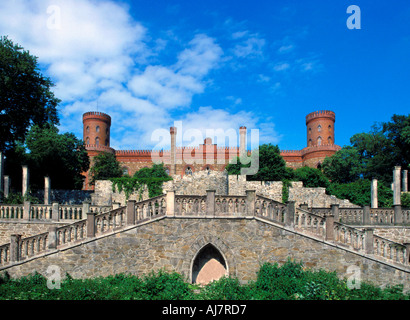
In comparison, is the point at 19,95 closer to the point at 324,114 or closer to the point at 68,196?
the point at 68,196

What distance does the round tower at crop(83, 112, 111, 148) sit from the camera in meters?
64.1

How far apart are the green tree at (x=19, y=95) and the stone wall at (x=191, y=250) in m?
17.9

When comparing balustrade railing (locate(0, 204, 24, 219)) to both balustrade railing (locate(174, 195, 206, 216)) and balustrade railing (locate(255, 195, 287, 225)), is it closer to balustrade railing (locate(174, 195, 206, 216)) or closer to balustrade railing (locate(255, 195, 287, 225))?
balustrade railing (locate(174, 195, 206, 216))

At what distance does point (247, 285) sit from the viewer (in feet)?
46.4

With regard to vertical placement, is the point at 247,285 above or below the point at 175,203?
below

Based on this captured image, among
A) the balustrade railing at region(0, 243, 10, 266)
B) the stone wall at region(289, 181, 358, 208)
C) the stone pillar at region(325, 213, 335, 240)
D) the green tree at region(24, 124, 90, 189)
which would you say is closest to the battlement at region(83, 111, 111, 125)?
the green tree at region(24, 124, 90, 189)

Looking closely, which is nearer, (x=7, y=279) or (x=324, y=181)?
(x=7, y=279)

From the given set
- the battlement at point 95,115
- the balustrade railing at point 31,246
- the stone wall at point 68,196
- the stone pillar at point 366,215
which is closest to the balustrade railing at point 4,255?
the balustrade railing at point 31,246

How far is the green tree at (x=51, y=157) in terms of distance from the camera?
30453mm

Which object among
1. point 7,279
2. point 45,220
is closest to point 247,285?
point 7,279

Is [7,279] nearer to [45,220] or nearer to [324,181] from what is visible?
[45,220]

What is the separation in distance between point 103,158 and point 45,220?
31602 millimetres

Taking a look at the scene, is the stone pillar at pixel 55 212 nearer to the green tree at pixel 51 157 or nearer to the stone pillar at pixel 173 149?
the green tree at pixel 51 157
